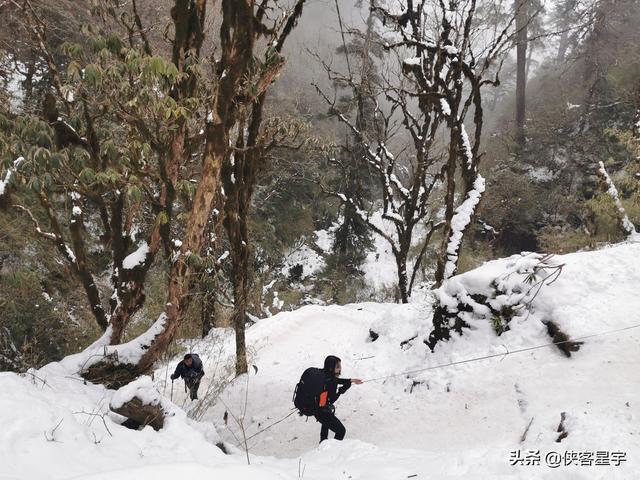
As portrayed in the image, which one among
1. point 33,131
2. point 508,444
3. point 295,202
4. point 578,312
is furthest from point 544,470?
point 295,202

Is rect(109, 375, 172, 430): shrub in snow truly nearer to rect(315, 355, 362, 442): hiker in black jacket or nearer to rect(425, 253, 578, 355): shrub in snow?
rect(315, 355, 362, 442): hiker in black jacket

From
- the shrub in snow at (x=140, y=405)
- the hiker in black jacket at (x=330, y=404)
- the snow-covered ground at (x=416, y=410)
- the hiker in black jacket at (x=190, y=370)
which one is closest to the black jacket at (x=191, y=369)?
the hiker in black jacket at (x=190, y=370)

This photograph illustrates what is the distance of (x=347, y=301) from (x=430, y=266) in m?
4.67

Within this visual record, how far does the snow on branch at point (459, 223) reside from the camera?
7.67 m

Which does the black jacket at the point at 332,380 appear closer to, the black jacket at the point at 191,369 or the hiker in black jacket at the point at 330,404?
the hiker in black jacket at the point at 330,404

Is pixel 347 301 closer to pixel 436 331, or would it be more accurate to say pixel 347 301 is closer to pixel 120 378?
pixel 436 331

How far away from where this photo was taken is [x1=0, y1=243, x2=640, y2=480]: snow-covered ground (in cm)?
284

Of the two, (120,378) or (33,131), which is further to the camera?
(120,378)

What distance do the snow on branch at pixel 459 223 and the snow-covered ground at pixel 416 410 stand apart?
67 centimetres

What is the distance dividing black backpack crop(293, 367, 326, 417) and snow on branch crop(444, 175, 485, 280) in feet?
12.9

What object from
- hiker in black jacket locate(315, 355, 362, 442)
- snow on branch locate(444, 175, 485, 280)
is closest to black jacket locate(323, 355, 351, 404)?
hiker in black jacket locate(315, 355, 362, 442)

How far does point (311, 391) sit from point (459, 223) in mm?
4516

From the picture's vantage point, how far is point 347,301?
20.5 meters

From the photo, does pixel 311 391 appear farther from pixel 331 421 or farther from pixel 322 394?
pixel 331 421
